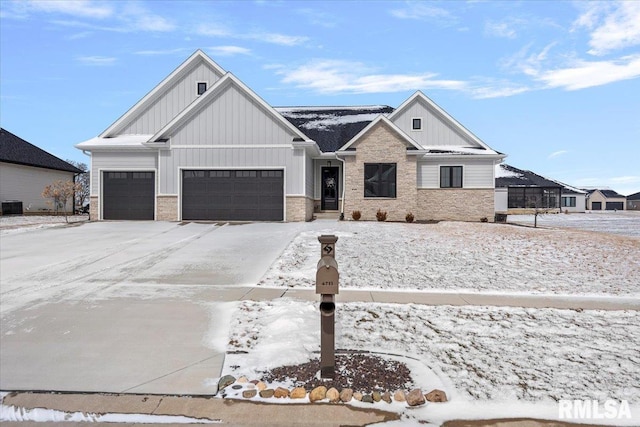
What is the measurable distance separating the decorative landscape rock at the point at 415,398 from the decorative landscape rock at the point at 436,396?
9 cm

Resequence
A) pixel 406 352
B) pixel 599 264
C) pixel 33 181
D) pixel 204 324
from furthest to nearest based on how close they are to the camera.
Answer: pixel 33 181 → pixel 599 264 → pixel 204 324 → pixel 406 352

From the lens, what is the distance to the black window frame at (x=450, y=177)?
24.5 meters

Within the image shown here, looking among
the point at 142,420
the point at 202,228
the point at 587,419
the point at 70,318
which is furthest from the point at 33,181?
the point at 587,419

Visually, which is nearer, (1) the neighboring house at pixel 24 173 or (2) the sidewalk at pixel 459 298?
(2) the sidewalk at pixel 459 298

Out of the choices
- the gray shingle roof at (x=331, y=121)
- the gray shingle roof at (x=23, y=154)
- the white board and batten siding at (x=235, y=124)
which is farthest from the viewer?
the gray shingle roof at (x=23, y=154)

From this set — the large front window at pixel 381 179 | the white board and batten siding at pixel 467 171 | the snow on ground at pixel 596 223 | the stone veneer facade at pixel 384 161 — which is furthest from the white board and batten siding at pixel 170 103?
the snow on ground at pixel 596 223

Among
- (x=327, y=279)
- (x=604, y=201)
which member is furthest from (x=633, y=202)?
(x=327, y=279)

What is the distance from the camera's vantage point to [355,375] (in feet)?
15.8

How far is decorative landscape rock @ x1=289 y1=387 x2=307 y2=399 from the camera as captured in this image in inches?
173

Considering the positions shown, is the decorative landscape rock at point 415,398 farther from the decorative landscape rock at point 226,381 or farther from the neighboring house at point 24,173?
the neighboring house at point 24,173

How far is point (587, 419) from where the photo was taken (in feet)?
13.4

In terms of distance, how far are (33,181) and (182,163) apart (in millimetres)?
18003

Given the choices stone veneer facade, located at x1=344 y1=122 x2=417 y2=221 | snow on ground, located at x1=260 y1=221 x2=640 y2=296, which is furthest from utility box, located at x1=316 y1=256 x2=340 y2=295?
stone veneer facade, located at x1=344 y1=122 x2=417 y2=221

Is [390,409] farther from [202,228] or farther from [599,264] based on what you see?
[202,228]
